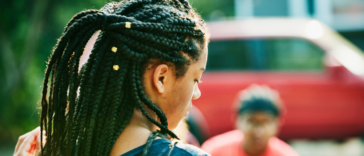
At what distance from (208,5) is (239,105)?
12.7m

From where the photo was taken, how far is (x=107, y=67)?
1.22 metres

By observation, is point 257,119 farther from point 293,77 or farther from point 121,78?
point 293,77

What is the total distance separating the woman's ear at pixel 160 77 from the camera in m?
1.27

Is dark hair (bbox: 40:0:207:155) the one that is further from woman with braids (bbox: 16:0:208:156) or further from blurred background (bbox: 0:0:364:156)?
blurred background (bbox: 0:0:364:156)

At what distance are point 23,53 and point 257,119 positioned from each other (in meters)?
4.97

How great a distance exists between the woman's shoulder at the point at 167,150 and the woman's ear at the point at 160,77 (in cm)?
21

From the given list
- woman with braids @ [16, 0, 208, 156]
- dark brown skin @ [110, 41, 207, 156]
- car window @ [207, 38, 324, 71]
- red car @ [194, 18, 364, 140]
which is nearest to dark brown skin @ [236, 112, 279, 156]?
dark brown skin @ [110, 41, 207, 156]

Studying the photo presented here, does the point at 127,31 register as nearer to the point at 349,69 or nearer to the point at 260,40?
the point at 260,40

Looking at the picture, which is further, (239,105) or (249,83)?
(249,83)

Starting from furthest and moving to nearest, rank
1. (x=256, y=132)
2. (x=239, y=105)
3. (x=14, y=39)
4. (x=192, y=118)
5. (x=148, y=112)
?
1. (x=14, y=39)
2. (x=192, y=118)
3. (x=239, y=105)
4. (x=256, y=132)
5. (x=148, y=112)

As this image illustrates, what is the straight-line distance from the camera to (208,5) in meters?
15.6

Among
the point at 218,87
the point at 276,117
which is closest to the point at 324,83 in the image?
the point at 218,87

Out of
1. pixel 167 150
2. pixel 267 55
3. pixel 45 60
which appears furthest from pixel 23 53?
pixel 167 150

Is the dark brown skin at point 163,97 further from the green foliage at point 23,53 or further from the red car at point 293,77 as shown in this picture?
the green foliage at point 23,53
